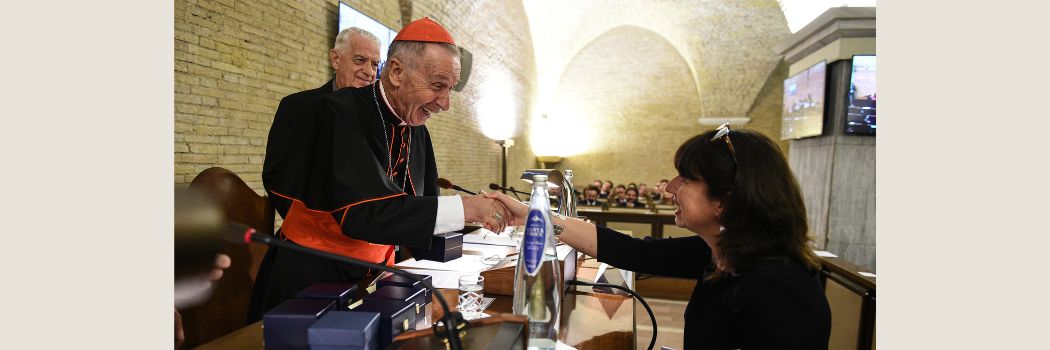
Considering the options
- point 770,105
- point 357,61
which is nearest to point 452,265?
point 357,61

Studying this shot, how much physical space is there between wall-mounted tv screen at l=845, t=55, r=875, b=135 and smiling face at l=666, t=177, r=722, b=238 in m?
7.07

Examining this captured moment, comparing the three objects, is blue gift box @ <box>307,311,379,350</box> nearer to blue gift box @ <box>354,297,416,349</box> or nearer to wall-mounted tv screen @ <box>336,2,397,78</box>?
blue gift box @ <box>354,297,416,349</box>

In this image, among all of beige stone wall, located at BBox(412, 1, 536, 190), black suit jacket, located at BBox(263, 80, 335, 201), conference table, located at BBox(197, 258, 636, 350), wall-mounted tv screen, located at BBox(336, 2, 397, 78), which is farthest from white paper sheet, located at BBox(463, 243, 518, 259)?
beige stone wall, located at BBox(412, 1, 536, 190)

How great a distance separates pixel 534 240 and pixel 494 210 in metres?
0.58

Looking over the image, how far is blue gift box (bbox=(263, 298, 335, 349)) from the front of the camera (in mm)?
820

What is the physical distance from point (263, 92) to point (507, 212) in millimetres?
2969

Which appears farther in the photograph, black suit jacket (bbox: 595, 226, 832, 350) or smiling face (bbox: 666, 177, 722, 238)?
smiling face (bbox: 666, 177, 722, 238)

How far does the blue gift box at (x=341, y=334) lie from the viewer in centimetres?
78

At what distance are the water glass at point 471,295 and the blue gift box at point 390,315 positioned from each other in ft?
0.82

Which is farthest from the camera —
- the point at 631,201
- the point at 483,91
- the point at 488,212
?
the point at 483,91

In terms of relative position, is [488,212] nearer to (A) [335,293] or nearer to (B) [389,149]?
(B) [389,149]

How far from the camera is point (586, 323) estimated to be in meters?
1.34

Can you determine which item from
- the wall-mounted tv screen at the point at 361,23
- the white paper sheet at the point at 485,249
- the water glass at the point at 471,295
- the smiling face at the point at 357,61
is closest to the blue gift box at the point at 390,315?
the water glass at the point at 471,295

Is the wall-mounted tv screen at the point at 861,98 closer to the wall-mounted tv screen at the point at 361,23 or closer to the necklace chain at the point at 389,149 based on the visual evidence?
the wall-mounted tv screen at the point at 361,23
